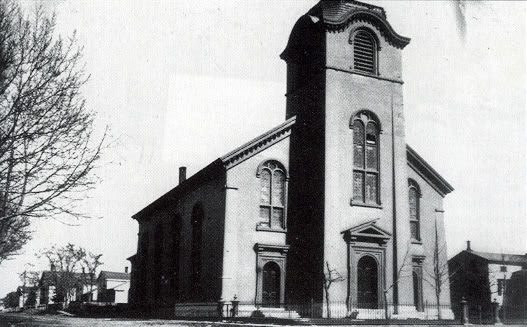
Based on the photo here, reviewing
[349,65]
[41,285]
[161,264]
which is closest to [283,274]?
[349,65]

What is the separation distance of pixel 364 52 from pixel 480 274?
97.6ft

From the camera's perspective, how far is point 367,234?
1031 inches

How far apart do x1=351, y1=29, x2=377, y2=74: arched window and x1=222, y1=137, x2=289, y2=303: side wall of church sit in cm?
597

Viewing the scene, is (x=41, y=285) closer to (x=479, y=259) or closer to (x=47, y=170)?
(x=479, y=259)

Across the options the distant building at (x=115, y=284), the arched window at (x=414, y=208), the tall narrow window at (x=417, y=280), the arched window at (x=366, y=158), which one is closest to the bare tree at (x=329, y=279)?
the arched window at (x=366, y=158)

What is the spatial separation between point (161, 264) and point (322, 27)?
18.6m

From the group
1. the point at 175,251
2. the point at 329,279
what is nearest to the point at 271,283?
the point at 329,279

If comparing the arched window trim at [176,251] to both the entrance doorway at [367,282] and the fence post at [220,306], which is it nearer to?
the fence post at [220,306]

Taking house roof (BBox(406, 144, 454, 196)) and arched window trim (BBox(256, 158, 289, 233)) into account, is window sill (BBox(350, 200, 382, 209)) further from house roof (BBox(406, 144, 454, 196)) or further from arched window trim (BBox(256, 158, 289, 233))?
house roof (BBox(406, 144, 454, 196))

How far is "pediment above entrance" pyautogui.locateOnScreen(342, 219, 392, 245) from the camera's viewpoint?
25.9 meters

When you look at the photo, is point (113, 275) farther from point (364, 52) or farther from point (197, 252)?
point (364, 52)

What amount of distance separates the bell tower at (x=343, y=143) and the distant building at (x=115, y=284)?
57922 millimetres

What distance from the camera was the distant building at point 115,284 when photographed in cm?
8149

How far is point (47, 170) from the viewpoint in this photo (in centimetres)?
1365
